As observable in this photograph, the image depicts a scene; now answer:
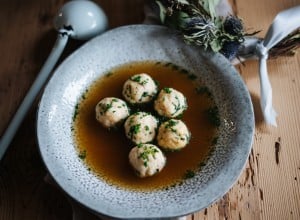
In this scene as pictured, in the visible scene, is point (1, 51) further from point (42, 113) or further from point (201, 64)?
point (201, 64)

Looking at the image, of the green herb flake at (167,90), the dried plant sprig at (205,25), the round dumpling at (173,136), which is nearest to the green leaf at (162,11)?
the dried plant sprig at (205,25)

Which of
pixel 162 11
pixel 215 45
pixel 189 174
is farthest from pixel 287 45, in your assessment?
pixel 189 174

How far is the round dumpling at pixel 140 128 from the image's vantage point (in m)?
1.19

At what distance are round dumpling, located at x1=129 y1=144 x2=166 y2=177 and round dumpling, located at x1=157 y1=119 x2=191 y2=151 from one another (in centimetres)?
3

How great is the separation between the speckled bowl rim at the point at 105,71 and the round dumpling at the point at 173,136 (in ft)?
0.30

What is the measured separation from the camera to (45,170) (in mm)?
1230

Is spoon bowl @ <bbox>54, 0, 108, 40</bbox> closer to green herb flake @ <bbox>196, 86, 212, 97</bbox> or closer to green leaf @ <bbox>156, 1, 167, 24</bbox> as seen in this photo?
green leaf @ <bbox>156, 1, 167, 24</bbox>

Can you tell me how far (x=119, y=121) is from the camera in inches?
48.7

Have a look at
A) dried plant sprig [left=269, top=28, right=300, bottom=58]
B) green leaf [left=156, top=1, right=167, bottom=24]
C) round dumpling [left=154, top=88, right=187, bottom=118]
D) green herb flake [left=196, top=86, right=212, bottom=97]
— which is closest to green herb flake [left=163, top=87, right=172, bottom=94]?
round dumpling [left=154, top=88, right=187, bottom=118]

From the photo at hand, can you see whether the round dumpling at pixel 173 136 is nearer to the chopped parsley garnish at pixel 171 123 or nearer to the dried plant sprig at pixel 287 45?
the chopped parsley garnish at pixel 171 123

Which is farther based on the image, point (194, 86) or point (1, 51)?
point (1, 51)

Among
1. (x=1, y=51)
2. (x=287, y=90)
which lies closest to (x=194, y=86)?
(x=287, y=90)

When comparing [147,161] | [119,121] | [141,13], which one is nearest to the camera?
[147,161]

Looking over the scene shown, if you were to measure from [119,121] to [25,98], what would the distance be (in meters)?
0.29
